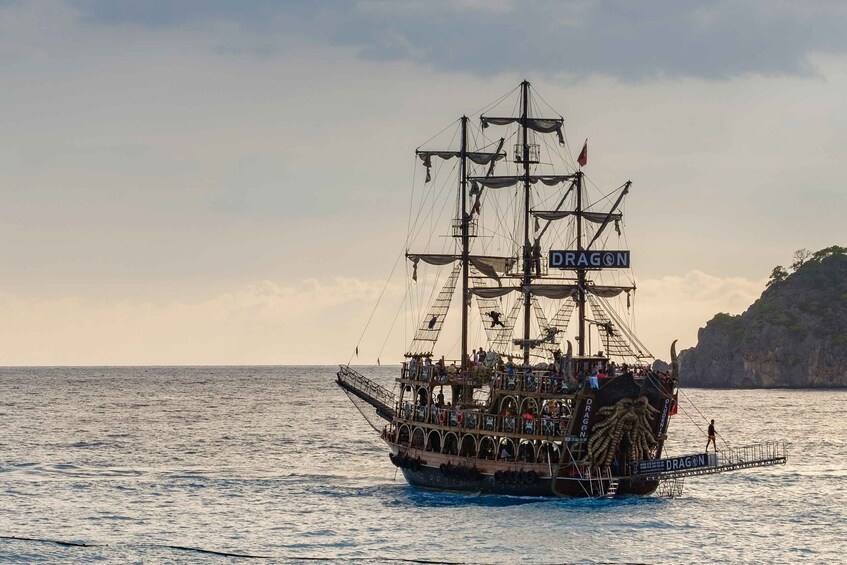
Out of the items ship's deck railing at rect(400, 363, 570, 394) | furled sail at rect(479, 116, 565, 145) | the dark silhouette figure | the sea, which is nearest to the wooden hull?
the sea

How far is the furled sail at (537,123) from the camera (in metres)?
76.1

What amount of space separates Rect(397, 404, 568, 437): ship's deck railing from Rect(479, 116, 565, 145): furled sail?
16.4m

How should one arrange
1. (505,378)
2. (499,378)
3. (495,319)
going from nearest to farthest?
(505,378), (499,378), (495,319)

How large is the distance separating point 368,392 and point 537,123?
815 inches

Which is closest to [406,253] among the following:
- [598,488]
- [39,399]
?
[598,488]

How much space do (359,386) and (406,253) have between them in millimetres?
9267

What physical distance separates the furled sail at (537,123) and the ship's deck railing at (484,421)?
54.0 feet

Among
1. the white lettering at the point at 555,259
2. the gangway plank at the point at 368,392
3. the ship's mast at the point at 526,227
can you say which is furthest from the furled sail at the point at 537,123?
the gangway plank at the point at 368,392

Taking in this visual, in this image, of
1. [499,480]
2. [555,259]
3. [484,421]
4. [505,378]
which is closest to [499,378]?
[505,378]

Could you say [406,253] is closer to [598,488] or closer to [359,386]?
[359,386]

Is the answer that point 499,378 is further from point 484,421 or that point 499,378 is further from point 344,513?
point 344,513

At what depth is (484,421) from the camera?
68.2 m

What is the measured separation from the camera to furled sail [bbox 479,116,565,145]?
250ft

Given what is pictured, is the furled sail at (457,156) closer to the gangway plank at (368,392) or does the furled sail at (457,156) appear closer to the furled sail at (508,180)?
the furled sail at (508,180)
